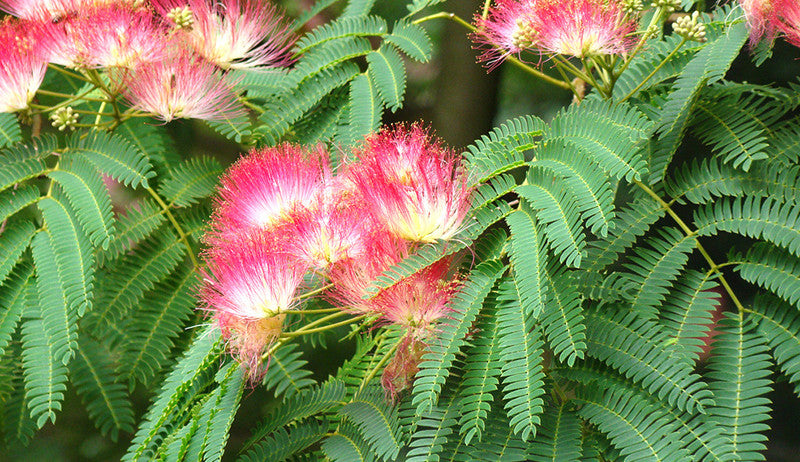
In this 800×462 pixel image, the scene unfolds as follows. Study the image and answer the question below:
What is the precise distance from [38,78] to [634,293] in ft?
5.37

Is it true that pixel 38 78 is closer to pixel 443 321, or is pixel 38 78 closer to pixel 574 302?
pixel 443 321

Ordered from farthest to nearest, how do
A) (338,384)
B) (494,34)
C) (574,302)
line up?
(494,34), (338,384), (574,302)

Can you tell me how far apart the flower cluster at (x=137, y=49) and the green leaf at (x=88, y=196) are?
0.20 metres

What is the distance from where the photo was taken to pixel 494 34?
2059 millimetres

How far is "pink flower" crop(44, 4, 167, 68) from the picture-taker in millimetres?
2113

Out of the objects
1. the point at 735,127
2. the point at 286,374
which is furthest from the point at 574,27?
the point at 286,374

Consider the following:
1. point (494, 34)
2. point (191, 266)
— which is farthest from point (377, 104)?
point (191, 266)

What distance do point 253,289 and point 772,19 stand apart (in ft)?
4.18

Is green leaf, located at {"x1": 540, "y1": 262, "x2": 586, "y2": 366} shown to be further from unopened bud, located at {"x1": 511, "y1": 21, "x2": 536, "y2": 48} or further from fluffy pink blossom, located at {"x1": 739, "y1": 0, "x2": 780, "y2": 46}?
fluffy pink blossom, located at {"x1": 739, "y1": 0, "x2": 780, "y2": 46}

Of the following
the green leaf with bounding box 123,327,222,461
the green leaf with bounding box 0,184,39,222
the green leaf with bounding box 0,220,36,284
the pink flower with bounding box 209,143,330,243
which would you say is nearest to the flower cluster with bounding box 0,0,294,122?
the green leaf with bounding box 0,184,39,222

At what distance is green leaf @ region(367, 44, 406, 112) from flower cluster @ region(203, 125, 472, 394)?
42 centimetres

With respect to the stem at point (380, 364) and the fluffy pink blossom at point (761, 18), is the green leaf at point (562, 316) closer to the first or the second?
the stem at point (380, 364)

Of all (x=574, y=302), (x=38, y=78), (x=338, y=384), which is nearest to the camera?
(x=574, y=302)

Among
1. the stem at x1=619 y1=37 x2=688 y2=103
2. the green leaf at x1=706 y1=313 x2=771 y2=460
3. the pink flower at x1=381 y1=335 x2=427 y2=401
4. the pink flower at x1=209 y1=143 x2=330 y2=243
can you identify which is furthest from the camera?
the stem at x1=619 y1=37 x2=688 y2=103
